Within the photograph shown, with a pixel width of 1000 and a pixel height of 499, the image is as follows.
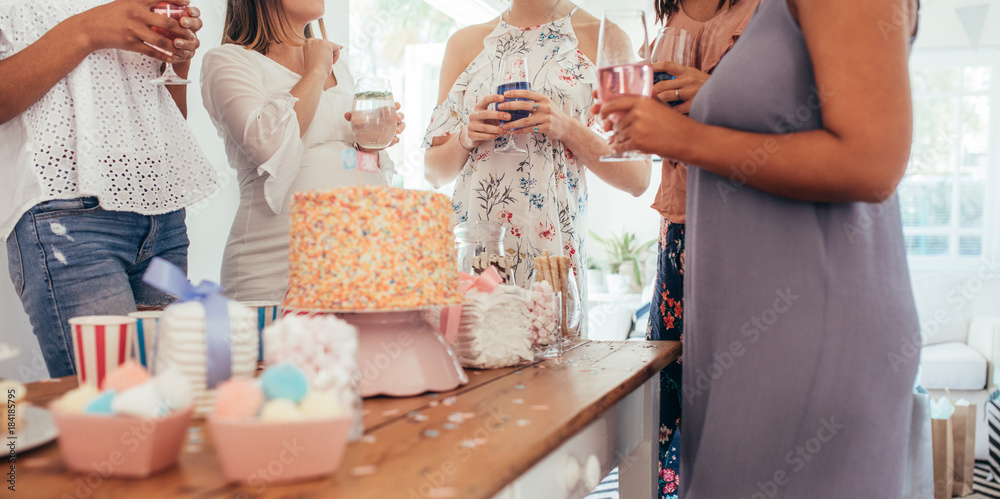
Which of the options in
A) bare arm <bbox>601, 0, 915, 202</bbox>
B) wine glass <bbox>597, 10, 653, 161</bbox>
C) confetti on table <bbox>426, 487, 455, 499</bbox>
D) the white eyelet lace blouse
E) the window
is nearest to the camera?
confetti on table <bbox>426, 487, 455, 499</bbox>

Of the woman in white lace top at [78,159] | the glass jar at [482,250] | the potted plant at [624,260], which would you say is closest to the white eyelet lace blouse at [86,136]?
the woman in white lace top at [78,159]

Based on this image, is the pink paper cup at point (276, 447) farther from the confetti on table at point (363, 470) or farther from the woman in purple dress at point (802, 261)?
the woman in purple dress at point (802, 261)

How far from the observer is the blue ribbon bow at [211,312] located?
699 millimetres

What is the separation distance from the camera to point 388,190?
0.80 meters

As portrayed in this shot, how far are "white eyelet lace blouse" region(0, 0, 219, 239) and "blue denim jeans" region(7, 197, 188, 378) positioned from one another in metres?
0.03

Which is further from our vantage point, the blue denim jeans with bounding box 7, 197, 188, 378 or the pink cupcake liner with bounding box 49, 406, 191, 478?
the blue denim jeans with bounding box 7, 197, 188, 378

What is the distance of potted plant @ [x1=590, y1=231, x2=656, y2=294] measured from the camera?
586 centimetres

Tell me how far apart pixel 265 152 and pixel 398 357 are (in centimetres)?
80

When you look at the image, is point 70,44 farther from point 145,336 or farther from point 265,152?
point 145,336

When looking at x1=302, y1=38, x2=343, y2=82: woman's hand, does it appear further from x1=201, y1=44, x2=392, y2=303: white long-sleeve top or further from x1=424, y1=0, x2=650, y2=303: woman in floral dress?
x1=424, y1=0, x2=650, y2=303: woman in floral dress

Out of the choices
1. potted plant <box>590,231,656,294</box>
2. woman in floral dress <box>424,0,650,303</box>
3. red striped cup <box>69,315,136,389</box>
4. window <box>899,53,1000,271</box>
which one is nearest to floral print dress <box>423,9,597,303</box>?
woman in floral dress <box>424,0,650,303</box>

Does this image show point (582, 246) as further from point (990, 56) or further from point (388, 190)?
point (990, 56)

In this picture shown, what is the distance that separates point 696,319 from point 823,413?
21 centimetres

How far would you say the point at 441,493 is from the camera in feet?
1.76
